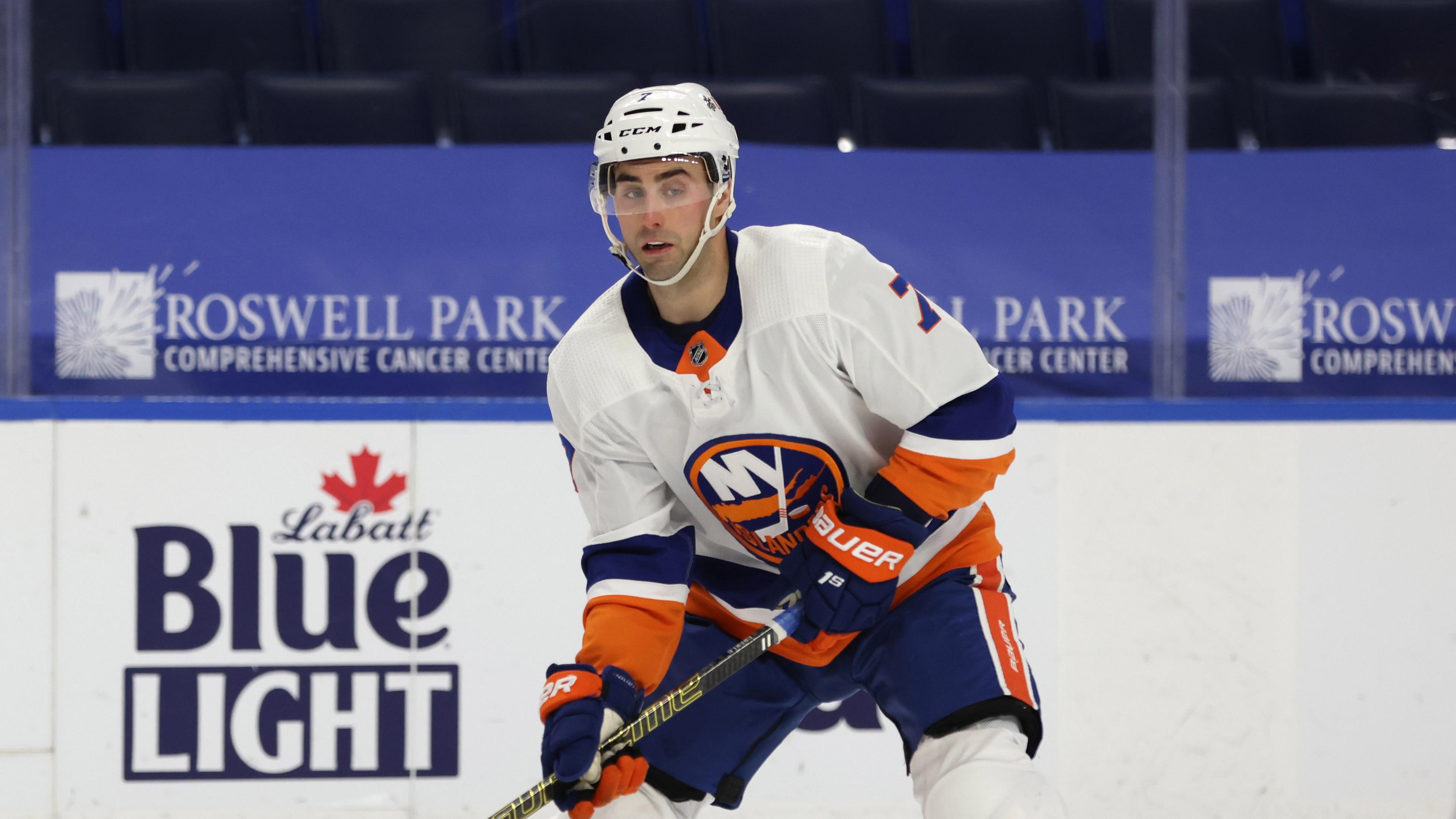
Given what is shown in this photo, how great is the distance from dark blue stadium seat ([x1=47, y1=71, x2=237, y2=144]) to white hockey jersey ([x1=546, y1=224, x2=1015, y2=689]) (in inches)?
56.3

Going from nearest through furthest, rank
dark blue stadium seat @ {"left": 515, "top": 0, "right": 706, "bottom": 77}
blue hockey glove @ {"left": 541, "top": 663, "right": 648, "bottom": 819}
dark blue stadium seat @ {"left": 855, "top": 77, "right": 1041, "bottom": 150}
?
blue hockey glove @ {"left": 541, "top": 663, "right": 648, "bottom": 819} < dark blue stadium seat @ {"left": 855, "top": 77, "right": 1041, "bottom": 150} < dark blue stadium seat @ {"left": 515, "top": 0, "right": 706, "bottom": 77}

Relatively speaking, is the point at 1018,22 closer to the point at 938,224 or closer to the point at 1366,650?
the point at 938,224

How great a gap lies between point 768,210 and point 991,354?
578mm

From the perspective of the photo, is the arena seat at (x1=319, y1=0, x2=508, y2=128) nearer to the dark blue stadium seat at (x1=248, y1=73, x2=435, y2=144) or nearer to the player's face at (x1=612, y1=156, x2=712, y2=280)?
the dark blue stadium seat at (x1=248, y1=73, x2=435, y2=144)

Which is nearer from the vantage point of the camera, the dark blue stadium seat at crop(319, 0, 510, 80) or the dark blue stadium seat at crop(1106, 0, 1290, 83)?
the dark blue stadium seat at crop(1106, 0, 1290, 83)

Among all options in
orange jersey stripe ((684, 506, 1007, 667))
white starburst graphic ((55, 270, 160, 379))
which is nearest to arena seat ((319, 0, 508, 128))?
white starburst graphic ((55, 270, 160, 379))

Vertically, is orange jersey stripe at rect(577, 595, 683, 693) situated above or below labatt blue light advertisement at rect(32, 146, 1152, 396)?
below

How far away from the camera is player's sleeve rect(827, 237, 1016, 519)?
1814 mm

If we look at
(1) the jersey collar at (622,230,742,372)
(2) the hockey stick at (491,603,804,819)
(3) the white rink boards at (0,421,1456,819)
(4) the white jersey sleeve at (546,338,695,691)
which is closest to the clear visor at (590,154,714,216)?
(1) the jersey collar at (622,230,742,372)

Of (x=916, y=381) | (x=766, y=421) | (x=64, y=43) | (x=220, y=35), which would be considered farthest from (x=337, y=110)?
(x=916, y=381)

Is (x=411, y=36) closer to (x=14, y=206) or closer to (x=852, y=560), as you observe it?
(x=14, y=206)

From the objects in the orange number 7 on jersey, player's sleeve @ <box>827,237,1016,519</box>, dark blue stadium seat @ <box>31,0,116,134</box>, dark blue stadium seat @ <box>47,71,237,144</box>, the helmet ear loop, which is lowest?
player's sleeve @ <box>827,237,1016,519</box>

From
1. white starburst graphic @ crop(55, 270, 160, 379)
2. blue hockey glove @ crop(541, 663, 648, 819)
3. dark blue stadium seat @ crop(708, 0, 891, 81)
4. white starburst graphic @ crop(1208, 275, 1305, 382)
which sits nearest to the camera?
blue hockey glove @ crop(541, 663, 648, 819)

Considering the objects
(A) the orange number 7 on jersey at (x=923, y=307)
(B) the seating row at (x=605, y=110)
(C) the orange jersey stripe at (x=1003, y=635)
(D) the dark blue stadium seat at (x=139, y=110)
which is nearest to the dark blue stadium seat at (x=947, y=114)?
(B) the seating row at (x=605, y=110)
